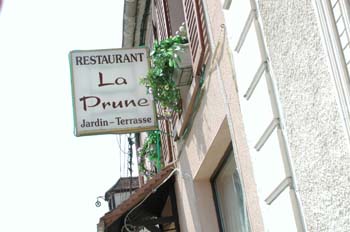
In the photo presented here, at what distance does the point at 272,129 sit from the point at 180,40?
3.44 metres

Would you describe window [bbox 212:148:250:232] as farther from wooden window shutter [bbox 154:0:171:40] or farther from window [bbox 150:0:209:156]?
wooden window shutter [bbox 154:0:171:40]

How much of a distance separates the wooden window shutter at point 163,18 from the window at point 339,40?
510 cm

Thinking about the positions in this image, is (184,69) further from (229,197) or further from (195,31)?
(229,197)

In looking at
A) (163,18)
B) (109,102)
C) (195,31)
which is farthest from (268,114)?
(163,18)

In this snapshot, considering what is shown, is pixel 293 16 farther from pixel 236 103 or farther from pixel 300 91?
pixel 236 103

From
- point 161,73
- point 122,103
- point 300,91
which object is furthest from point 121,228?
point 300,91

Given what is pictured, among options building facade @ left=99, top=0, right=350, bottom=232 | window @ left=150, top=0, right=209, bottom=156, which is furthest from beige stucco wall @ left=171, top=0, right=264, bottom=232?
window @ left=150, top=0, right=209, bottom=156

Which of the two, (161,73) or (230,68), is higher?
(161,73)

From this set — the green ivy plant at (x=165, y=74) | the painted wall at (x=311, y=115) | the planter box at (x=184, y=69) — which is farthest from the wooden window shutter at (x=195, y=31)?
the painted wall at (x=311, y=115)

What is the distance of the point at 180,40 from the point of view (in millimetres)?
7496

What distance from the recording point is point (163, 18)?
8703 mm

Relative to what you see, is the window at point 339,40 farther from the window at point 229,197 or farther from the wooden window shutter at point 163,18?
the wooden window shutter at point 163,18

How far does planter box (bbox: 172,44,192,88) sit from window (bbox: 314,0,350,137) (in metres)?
3.82

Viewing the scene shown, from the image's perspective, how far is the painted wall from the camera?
3260 mm
